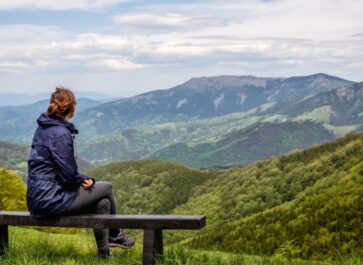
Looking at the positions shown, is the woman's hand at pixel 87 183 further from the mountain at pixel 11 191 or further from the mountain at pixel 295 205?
the mountain at pixel 11 191

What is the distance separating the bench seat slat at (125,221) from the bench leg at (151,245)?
0.51 ft

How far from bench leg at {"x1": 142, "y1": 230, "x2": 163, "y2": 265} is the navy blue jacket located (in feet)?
5.34

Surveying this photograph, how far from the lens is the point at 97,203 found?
1089 cm

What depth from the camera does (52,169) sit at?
10.4 m

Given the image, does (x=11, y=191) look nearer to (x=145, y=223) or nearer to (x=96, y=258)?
(x=96, y=258)

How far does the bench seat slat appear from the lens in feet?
32.6

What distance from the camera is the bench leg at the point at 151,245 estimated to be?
394 inches

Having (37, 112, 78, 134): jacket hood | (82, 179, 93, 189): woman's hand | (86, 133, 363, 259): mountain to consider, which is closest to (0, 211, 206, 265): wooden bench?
(82, 179, 93, 189): woman's hand

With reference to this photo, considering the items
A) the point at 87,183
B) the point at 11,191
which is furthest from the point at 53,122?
the point at 11,191

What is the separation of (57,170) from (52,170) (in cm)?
9

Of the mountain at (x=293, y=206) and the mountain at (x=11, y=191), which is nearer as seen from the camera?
the mountain at (x=11, y=191)

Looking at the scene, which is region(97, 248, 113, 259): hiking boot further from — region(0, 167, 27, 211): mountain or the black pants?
region(0, 167, 27, 211): mountain

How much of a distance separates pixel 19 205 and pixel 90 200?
36.4m

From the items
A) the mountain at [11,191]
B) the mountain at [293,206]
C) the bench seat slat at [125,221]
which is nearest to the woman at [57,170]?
the bench seat slat at [125,221]
